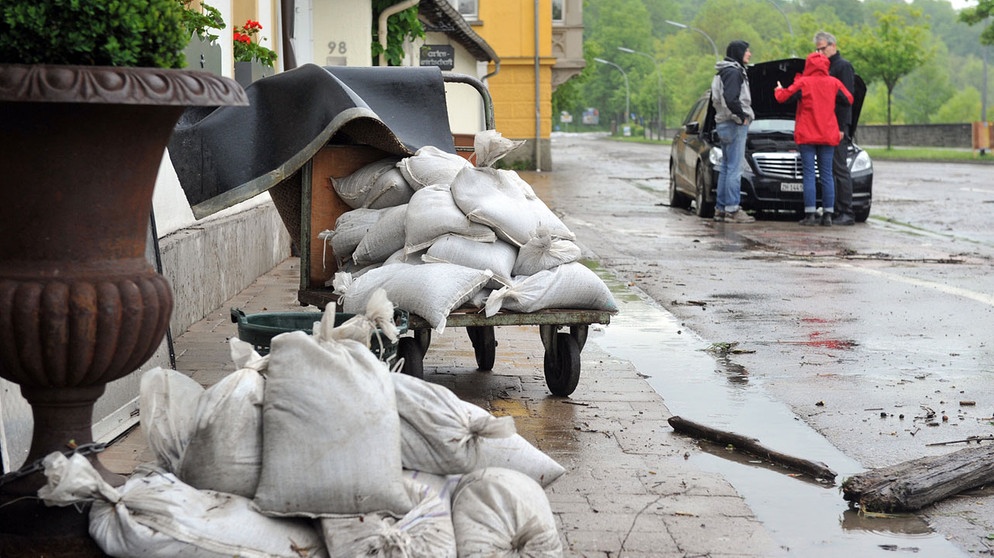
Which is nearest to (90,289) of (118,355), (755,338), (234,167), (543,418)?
(118,355)

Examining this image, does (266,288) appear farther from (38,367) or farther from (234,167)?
(38,367)

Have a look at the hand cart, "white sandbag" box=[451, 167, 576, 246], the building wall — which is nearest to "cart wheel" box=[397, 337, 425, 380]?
the hand cart

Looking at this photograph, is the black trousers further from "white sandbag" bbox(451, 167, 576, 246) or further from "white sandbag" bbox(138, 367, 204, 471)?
"white sandbag" bbox(138, 367, 204, 471)

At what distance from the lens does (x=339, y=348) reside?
11.3ft

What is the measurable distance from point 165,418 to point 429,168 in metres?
3.00

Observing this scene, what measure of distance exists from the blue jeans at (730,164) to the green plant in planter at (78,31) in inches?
550

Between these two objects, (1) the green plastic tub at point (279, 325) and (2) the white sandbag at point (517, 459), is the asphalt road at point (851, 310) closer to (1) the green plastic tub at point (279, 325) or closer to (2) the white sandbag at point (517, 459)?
(2) the white sandbag at point (517, 459)

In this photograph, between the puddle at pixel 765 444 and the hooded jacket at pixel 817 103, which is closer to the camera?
the puddle at pixel 765 444

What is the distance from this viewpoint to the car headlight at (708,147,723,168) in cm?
1748

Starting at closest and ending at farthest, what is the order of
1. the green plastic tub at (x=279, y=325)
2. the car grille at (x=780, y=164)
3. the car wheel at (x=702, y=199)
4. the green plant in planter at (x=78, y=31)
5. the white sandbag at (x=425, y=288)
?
the green plant in planter at (x=78, y=31)
the green plastic tub at (x=279, y=325)
the white sandbag at (x=425, y=288)
the car grille at (x=780, y=164)
the car wheel at (x=702, y=199)

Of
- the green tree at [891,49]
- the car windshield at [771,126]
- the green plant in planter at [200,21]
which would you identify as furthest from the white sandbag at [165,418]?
the green tree at [891,49]

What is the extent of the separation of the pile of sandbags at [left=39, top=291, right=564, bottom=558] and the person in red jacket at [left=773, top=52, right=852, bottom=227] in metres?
13.5

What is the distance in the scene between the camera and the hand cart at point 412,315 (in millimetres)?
5844

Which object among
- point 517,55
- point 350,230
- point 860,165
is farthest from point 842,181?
point 517,55
